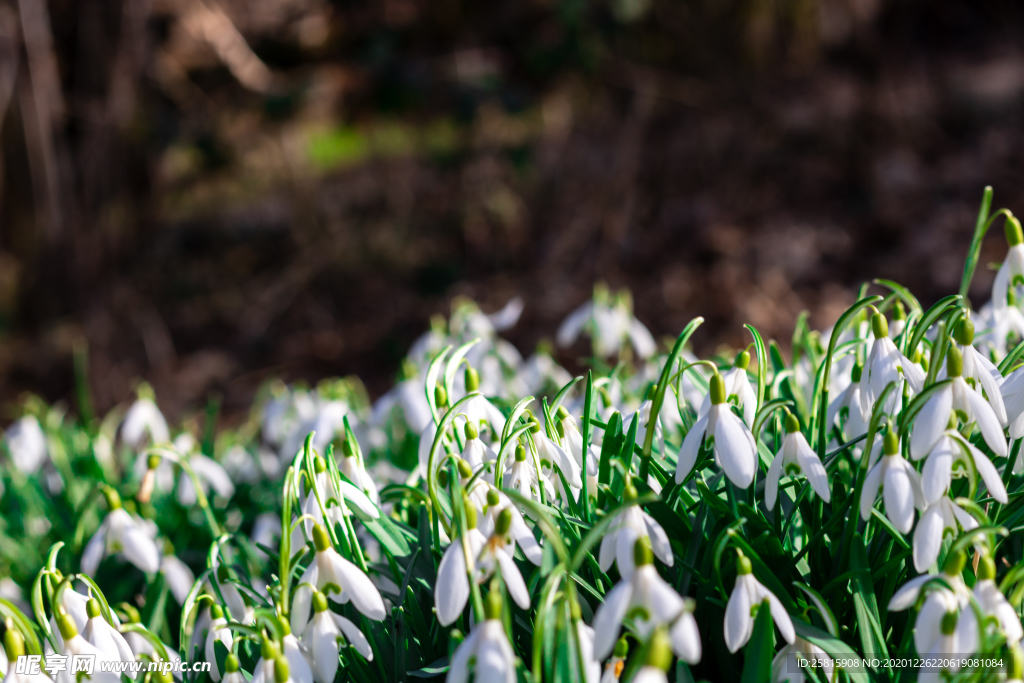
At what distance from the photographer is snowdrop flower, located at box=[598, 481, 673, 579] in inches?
30.1

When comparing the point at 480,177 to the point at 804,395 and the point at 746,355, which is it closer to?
the point at 804,395

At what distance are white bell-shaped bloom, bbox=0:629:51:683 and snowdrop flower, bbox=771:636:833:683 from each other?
848 mm

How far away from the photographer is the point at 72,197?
467 centimetres

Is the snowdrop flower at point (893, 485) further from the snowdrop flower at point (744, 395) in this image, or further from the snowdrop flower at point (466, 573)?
the snowdrop flower at point (466, 573)

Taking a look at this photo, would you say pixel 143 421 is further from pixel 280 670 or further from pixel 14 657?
pixel 280 670

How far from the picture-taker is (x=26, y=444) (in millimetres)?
1817

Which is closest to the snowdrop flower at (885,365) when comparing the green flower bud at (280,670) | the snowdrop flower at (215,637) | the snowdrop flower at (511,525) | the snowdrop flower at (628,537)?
the snowdrop flower at (628,537)

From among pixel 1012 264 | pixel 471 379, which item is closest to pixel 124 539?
pixel 471 379

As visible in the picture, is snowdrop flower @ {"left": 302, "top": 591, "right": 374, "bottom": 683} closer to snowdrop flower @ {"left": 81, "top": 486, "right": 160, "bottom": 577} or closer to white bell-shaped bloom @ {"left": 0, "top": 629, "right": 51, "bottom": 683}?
white bell-shaped bloom @ {"left": 0, "top": 629, "right": 51, "bottom": 683}

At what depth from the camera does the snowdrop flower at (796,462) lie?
35.5 inches

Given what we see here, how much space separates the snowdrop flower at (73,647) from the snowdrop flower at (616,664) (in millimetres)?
610

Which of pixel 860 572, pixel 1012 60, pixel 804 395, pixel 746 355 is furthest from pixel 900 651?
pixel 1012 60

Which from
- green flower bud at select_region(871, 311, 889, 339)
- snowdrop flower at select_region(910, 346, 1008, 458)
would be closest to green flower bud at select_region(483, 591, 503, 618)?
snowdrop flower at select_region(910, 346, 1008, 458)

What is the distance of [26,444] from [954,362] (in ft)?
6.34
